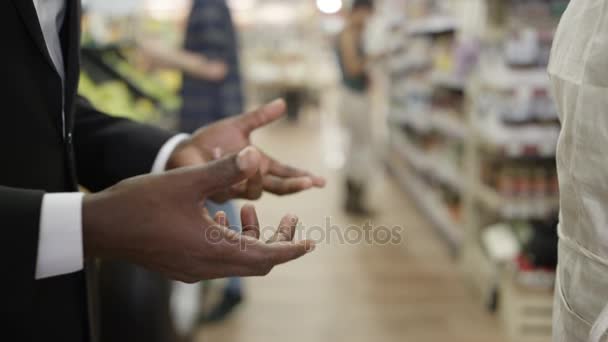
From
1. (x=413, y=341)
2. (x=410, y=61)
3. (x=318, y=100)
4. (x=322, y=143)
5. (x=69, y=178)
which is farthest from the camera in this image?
(x=318, y=100)

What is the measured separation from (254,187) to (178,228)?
377 mm

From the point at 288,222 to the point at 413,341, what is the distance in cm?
226

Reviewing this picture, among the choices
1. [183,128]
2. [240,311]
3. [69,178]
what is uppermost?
[69,178]

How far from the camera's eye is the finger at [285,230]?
71cm

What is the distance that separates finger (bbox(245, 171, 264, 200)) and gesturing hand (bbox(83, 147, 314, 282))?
1.09 ft

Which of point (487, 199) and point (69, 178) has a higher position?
point (69, 178)

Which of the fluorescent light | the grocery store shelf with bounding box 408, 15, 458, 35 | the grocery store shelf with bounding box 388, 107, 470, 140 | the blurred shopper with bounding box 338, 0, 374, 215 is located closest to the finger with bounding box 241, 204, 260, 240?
the grocery store shelf with bounding box 388, 107, 470, 140

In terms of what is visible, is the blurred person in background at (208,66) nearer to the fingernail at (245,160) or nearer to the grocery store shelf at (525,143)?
the grocery store shelf at (525,143)

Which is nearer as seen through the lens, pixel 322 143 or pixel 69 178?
pixel 69 178

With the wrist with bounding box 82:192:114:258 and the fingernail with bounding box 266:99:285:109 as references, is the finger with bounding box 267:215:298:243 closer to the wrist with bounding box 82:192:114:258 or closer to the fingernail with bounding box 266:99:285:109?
the wrist with bounding box 82:192:114:258

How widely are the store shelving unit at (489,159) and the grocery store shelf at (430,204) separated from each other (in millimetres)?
11

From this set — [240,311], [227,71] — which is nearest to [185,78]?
[227,71]

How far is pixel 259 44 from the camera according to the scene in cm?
1598

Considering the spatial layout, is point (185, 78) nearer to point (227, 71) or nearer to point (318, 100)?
point (227, 71)
